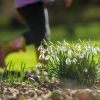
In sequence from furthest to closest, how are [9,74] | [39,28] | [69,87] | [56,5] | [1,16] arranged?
[1,16] → [56,5] → [39,28] → [9,74] → [69,87]

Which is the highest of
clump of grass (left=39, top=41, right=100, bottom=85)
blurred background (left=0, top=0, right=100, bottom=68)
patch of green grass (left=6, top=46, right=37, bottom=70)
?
blurred background (left=0, top=0, right=100, bottom=68)

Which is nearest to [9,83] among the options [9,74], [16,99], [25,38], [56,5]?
[9,74]

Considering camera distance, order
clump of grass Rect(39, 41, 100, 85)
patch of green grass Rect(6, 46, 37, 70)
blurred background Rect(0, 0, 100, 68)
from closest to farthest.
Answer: clump of grass Rect(39, 41, 100, 85) < patch of green grass Rect(6, 46, 37, 70) < blurred background Rect(0, 0, 100, 68)

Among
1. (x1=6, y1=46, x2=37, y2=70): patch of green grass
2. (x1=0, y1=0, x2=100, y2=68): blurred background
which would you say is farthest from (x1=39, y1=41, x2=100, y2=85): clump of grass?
(x1=0, y1=0, x2=100, y2=68): blurred background

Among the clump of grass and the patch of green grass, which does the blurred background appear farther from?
the clump of grass

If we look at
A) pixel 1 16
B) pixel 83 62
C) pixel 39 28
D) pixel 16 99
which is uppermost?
pixel 1 16

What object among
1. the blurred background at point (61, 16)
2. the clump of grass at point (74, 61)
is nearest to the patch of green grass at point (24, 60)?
the clump of grass at point (74, 61)

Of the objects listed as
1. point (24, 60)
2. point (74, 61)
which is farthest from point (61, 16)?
point (74, 61)

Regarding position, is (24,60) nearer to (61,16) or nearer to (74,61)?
(74,61)

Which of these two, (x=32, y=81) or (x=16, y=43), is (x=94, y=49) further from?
(x=16, y=43)
